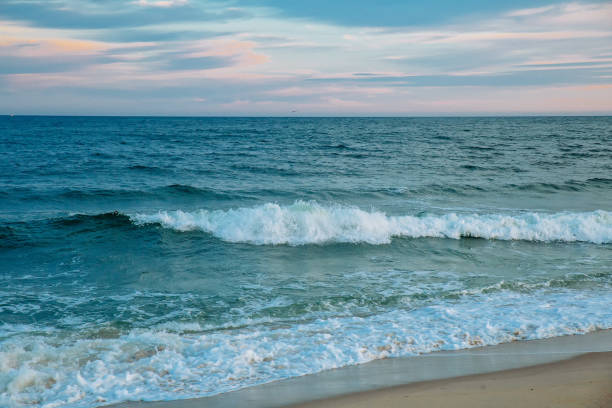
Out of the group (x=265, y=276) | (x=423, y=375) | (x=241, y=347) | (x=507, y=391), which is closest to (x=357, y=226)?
(x=265, y=276)

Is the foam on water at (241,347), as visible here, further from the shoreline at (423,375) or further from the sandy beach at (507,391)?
the sandy beach at (507,391)

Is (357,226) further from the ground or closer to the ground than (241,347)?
further from the ground

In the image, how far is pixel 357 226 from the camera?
13.0 metres

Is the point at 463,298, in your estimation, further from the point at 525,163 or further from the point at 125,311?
the point at 525,163

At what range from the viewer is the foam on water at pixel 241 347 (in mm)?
5000

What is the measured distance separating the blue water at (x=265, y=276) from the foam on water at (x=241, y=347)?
0.03 m

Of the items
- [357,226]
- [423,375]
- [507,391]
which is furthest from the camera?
[357,226]

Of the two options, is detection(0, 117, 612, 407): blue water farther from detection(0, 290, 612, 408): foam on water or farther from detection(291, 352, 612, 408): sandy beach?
detection(291, 352, 612, 408): sandy beach

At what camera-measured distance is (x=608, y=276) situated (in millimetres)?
9320

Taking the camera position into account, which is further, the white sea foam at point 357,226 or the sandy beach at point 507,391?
the white sea foam at point 357,226

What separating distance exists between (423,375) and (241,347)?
2.29m

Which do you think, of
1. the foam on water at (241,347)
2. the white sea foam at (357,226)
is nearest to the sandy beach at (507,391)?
the foam on water at (241,347)

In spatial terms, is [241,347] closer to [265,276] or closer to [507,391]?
[507,391]

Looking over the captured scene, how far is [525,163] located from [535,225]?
1629 cm
